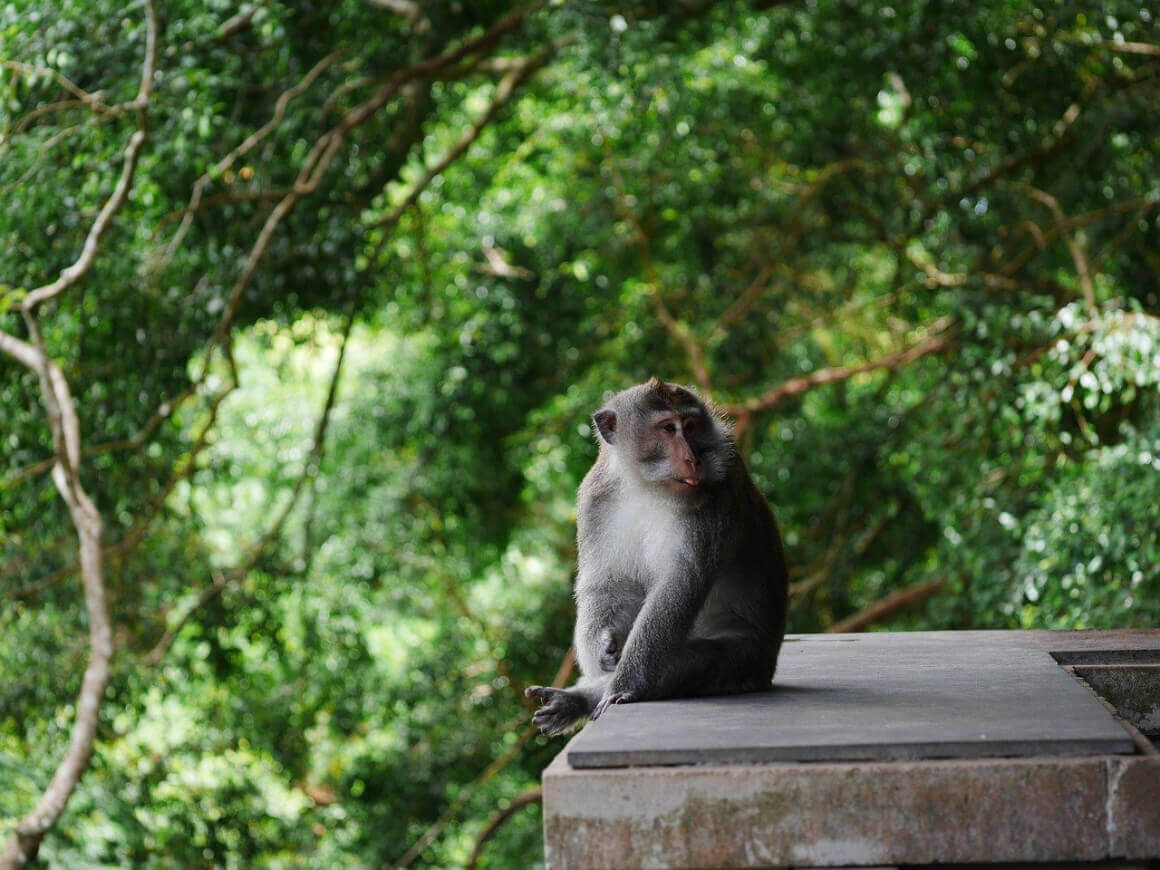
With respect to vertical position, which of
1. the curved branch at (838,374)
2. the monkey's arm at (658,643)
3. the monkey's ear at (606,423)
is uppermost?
the monkey's ear at (606,423)

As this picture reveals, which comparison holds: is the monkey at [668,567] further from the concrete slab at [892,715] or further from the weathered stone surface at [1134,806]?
the weathered stone surface at [1134,806]

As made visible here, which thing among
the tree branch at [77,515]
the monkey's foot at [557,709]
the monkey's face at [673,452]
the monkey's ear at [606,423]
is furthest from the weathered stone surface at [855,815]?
the tree branch at [77,515]

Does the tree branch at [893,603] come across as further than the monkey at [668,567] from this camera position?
Yes

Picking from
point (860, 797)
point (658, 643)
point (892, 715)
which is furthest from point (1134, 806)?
point (658, 643)

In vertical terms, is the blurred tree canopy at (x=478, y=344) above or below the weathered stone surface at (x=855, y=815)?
below

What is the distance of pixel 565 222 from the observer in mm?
8773

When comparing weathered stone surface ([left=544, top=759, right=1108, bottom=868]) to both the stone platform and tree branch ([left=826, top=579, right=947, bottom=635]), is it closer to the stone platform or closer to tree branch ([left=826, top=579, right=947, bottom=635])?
the stone platform

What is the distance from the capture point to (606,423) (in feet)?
11.1

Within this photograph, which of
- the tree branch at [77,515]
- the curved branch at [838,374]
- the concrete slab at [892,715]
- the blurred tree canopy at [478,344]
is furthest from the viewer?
the curved branch at [838,374]

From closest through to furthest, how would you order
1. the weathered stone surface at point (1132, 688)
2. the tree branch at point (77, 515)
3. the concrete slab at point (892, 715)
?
the concrete slab at point (892, 715), the weathered stone surface at point (1132, 688), the tree branch at point (77, 515)

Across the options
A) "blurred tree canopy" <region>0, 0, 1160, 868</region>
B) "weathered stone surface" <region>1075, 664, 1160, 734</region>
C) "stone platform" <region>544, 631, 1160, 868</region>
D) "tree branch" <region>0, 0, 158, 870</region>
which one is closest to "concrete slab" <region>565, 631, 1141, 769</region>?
"stone platform" <region>544, 631, 1160, 868</region>

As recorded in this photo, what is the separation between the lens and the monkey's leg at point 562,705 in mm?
3057

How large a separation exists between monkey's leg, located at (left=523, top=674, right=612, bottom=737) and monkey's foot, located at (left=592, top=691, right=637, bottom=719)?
11 cm

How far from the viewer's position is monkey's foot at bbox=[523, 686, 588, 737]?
3053 millimetres
